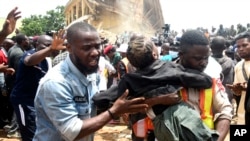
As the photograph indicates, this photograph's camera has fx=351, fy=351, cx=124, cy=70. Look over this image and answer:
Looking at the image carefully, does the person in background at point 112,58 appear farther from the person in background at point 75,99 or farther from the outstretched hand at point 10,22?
the person in background at point 75,99

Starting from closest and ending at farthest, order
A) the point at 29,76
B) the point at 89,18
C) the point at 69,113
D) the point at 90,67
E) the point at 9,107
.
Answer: the point at 69,113, the point at 90,67, the point at 29,76, the point at 9,107, the point at 89,18

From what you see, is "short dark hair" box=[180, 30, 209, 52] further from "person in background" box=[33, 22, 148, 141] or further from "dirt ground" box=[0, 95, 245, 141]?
"dirt ground" box=[0, 95, 245, 141]

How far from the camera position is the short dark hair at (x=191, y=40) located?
7.67 feet

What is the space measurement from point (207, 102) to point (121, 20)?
23543 mm

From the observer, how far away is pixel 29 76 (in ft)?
13.5

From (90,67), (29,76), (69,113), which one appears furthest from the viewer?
(29,76)

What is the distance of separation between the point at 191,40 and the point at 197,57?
4.9 inches

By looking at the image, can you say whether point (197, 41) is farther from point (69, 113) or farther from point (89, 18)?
point (89, 18)

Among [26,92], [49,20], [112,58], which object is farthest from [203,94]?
[49,20]

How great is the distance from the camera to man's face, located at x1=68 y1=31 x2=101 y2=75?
2061 millimetres

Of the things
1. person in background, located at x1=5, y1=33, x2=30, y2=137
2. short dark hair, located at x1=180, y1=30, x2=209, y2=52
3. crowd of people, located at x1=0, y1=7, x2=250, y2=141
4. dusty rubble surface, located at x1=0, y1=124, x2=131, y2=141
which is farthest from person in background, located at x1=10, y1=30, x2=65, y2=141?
dusty rubble surface, located at x1=0, y1=124, x2=131, y2=141

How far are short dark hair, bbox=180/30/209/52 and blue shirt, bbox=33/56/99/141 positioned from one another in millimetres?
675

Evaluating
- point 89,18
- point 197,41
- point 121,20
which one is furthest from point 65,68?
point 121,20

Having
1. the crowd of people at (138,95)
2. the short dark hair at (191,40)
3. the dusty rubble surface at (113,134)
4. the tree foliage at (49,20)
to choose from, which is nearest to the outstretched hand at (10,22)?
the crowd of people at (138,95)
